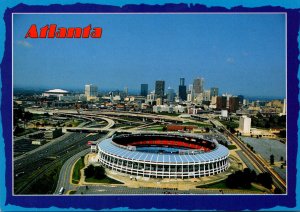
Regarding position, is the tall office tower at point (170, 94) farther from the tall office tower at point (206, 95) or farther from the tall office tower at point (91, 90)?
the tall office tower at point (91, 90)

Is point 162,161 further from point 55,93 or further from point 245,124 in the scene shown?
point 245,124

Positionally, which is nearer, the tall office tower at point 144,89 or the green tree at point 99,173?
the green tree at point 99,173

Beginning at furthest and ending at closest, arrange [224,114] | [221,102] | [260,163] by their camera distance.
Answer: [224,114] < [221,102] < [260,163]

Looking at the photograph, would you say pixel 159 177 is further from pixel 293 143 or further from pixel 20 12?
pixel 20 12

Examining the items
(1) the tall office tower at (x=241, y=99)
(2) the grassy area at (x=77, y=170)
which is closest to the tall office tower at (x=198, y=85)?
(1) the tall office tower at (x=241, y=99)

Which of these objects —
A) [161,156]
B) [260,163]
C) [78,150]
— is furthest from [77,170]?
[260,163]

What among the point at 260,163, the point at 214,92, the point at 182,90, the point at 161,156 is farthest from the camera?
the point at 214,92
